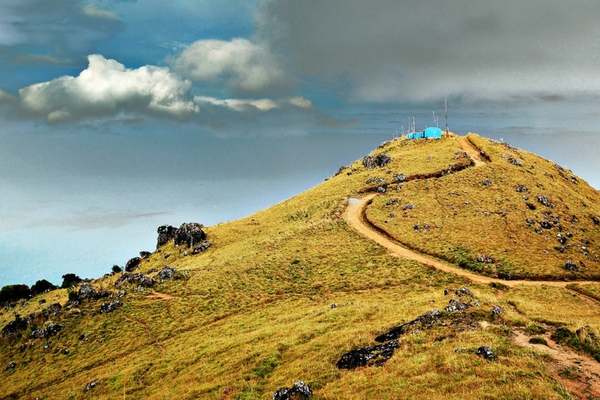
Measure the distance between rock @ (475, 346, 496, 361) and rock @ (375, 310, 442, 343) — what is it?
22.8ft

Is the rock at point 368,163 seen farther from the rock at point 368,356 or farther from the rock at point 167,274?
the rock at point 368,356

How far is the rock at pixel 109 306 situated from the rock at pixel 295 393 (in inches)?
1807

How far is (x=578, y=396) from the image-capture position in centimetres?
2016

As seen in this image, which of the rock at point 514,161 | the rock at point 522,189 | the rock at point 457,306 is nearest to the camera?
the rock at point 457,306

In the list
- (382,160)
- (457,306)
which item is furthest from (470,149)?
(457,306)

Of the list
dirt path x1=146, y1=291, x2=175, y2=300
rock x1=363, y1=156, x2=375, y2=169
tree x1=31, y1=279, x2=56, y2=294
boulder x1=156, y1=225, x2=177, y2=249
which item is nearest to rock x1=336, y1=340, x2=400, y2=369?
dirt path x1=146, y1=291, x2=175, y2=300

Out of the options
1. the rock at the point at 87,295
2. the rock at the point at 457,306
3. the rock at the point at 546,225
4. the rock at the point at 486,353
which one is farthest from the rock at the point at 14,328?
the rock at the point at 546,225

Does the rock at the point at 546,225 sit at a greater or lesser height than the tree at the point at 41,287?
greater

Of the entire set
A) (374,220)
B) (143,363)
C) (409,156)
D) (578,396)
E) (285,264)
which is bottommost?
(143,363)

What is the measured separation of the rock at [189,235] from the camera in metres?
96.1

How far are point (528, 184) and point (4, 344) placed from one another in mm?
111617

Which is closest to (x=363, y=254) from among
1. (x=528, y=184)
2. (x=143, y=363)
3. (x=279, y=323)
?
(x=279, y=323)

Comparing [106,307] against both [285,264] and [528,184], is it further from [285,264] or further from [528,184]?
[528,184]

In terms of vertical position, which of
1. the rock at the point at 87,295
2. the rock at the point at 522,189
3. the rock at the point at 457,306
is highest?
the rock at the point at 522,189
